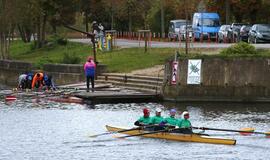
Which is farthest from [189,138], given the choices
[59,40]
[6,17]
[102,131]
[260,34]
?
[59,40]

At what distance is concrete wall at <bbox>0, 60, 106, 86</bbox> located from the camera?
63.4 meters

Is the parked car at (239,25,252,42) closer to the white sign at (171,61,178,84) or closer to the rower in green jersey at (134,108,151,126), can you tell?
the white sign at (171,61,178,84)

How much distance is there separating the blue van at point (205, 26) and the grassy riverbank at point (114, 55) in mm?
10760

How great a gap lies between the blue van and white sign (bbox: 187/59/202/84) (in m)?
28.1

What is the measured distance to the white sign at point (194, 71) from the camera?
51156mm

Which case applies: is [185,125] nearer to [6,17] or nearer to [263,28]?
[263,28]

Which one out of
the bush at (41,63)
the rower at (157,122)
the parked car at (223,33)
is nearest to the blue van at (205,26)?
the parked car at (223,33)

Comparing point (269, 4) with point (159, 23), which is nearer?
point (269, 4)

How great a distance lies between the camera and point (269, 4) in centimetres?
8131

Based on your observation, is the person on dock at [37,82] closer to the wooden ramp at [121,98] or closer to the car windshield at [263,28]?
the wooden ramp at [121,98]

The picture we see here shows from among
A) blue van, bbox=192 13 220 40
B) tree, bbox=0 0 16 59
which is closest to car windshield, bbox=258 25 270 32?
blue van, bbox=192 13 220 40

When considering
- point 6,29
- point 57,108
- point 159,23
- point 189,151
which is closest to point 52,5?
point 6,29

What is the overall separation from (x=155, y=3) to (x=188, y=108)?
173ft

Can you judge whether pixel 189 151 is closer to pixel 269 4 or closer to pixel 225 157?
pixel 225 157
